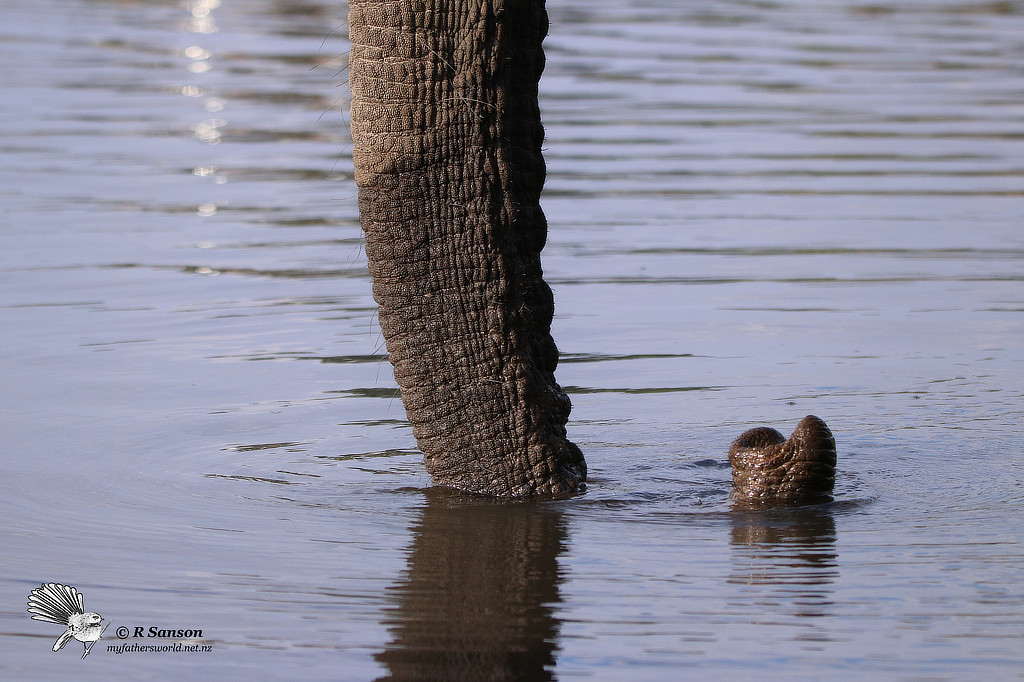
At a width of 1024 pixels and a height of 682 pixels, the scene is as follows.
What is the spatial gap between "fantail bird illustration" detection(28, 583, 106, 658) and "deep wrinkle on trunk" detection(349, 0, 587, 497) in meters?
1.36

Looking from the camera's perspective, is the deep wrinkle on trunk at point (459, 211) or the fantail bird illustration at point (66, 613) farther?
the deep wrinkle on trunk at point (459, 211)

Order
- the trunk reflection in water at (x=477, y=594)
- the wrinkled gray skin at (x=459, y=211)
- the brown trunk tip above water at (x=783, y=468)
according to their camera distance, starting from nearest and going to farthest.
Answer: the trunk reflection in water at (x=477, y=594)
the wrinkled gray skin at (x=459, y=211)
the brown trunk tip above water at (x=783, y=468)

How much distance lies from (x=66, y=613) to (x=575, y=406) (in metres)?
3.19

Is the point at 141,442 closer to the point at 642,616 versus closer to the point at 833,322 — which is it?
the point at 642,616

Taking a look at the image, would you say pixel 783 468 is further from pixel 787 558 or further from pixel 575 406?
pixel 575 406

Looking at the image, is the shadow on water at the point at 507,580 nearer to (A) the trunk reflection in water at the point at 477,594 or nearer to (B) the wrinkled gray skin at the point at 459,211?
(A) the trunk reflection in water at the point at 477,594

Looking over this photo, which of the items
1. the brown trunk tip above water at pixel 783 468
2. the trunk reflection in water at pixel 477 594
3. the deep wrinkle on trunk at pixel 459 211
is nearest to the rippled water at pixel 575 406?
the trunk reflection in water at pixel 477 594

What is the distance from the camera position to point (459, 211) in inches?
215

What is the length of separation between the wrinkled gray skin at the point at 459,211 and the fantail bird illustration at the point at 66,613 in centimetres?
136

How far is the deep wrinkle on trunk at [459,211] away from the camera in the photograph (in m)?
5.33

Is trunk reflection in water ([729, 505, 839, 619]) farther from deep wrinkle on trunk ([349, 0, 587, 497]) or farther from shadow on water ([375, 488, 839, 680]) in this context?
deep wrinkle on trunk ([349, 0, 587, 497])

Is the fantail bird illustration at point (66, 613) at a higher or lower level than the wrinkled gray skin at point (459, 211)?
lower

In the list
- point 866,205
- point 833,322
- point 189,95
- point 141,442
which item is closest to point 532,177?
point 141,442

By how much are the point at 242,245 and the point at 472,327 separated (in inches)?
252
